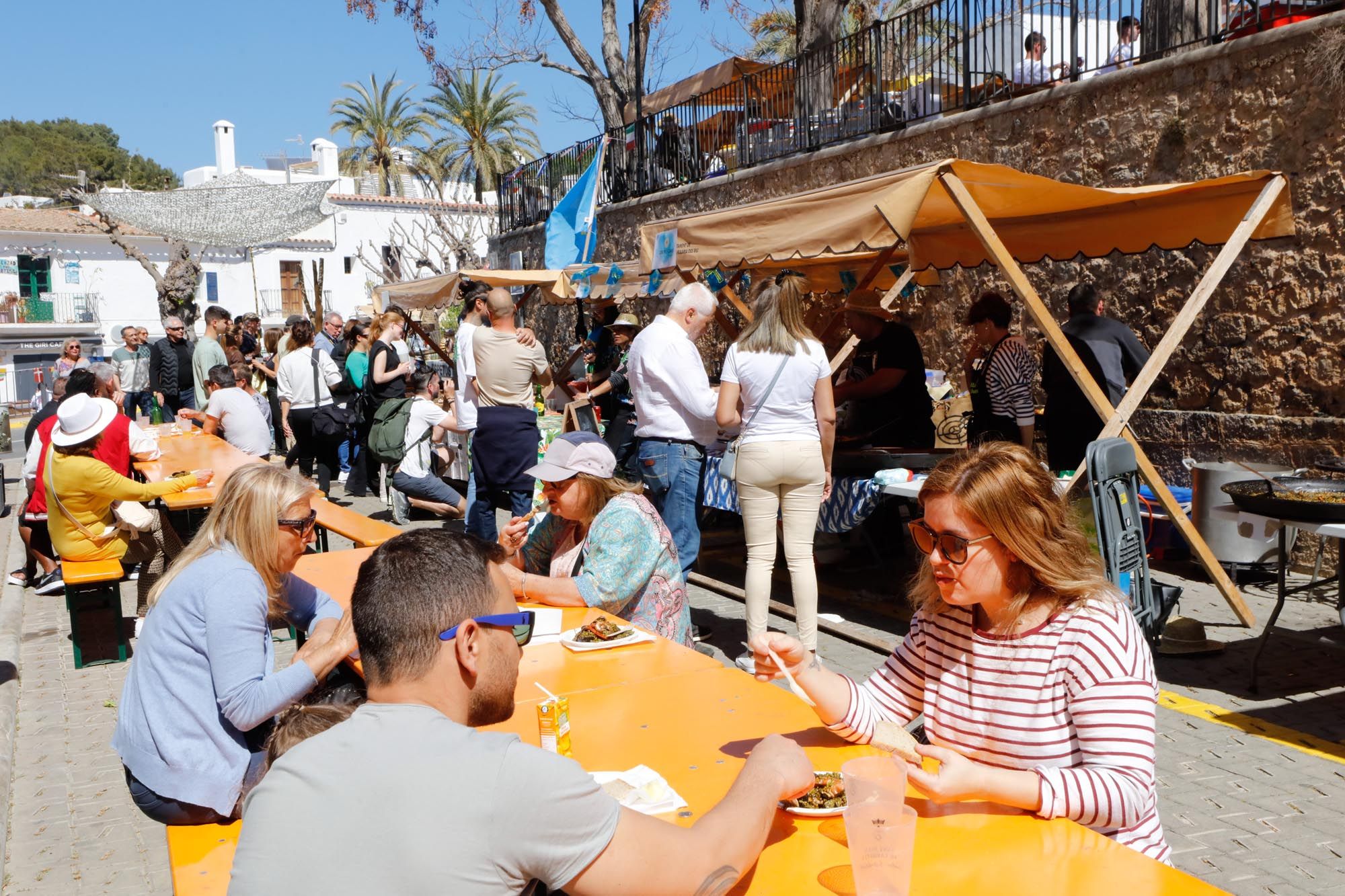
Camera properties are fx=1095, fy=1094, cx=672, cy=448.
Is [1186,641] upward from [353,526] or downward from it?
→ downward

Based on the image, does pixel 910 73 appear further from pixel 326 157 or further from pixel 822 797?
pixel 326 157

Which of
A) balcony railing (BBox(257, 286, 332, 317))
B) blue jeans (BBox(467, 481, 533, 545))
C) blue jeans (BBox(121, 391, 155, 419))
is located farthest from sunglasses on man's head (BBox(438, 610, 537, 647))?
balcony railing (BBox(257, 286, 332, 317))

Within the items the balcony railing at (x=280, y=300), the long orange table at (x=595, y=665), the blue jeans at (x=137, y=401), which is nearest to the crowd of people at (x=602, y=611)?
the long orange table at (x=595, y=665)

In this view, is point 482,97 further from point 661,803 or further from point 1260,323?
point 661,803

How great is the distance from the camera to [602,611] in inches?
152

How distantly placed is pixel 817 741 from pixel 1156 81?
25.7ft

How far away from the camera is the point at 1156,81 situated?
8594mm

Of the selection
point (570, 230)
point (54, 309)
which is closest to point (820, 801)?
point (570, 230)

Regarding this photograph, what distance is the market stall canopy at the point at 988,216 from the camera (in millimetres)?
5284

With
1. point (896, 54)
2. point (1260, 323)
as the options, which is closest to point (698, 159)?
point (896, 54)

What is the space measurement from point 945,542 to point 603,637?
144 centimetres

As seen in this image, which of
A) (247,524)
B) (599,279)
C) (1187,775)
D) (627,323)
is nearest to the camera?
(247,524)

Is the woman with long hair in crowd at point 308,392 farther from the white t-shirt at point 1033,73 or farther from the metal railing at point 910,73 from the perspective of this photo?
the white t-shirt at point 1033,73

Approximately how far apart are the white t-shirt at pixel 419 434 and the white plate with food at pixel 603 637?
663 cm
